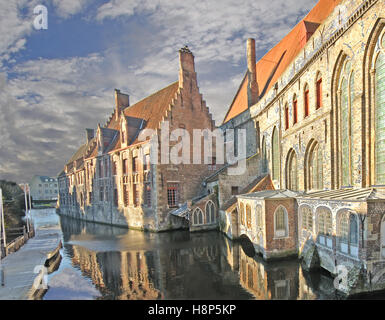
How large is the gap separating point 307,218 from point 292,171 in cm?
629

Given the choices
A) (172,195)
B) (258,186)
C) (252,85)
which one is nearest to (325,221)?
(258,186)

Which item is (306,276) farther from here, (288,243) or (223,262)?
(223,262)

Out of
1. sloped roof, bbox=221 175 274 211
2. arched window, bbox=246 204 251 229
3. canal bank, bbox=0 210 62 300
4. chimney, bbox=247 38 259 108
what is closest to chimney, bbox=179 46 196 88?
chimney, bbox=247 38 259 108

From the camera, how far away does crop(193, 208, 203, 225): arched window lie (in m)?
21.1

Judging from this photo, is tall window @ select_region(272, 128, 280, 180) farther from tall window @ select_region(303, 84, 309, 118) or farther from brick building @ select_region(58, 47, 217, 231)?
brick building @ select_region(58, 47, 217, 231)

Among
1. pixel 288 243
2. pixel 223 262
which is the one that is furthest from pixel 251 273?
pixel 288 243

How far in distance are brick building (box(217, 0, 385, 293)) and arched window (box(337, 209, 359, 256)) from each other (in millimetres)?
34

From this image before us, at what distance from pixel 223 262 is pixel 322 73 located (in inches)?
457

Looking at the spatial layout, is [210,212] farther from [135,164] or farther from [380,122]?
[380,122]

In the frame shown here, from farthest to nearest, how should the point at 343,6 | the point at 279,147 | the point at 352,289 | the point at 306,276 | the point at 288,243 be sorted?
the point at 279,147 → the point at 288,243 → the point at 343,6 → the point at 306,276 → the point at 352,289

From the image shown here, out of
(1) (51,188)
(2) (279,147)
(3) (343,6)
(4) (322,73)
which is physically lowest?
(1) (51,188)

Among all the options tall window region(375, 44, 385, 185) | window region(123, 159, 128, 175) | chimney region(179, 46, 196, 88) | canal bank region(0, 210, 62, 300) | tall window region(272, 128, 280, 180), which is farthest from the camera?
window region(123, 159, 128, 175)

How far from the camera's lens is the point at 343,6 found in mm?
10977

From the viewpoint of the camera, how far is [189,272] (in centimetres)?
1150
